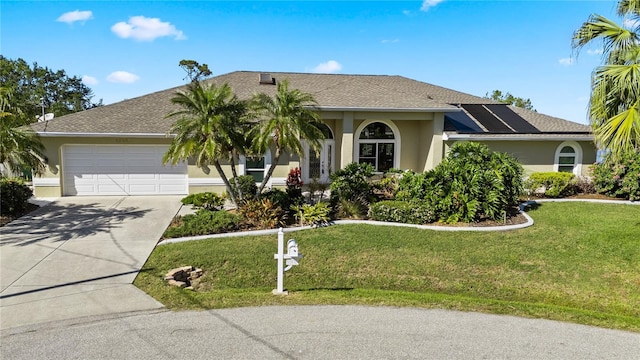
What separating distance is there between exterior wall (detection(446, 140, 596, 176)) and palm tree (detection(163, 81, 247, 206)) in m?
12.0

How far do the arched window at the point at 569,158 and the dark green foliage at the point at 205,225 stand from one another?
50.4 ft

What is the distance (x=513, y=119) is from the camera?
19047 millimetres

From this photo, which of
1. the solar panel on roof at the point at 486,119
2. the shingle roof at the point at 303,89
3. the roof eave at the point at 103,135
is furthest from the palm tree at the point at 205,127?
the solar panel on roof at the point at 486,119

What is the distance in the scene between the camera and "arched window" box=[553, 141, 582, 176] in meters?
17.9

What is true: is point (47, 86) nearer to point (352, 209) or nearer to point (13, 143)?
point (13, 143)

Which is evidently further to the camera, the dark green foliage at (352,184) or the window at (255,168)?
the window at (255,168)

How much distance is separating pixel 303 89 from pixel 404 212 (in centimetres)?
1004

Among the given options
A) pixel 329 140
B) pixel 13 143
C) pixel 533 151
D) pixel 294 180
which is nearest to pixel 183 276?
pixel 13 143

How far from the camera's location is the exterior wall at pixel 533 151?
17.5 m

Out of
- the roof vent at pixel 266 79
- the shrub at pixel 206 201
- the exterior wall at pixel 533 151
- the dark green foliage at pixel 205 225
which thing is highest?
the roof vent at pixel 266 79

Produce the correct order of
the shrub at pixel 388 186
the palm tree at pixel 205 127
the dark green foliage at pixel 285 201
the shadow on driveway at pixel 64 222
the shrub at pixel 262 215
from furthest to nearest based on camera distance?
the shrub at pixel 388 186
the dark green foliage at pixel 285 201
the shrub at pixel 262 215
the palm tree at pixel 205 127
the shadow on driveway at pixel 64 222

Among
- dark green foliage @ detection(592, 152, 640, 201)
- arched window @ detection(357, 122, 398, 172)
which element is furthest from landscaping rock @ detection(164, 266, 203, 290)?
dark green foliage @ detection(592, 152, 640, 201)

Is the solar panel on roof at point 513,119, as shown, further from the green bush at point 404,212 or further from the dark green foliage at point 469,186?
the green bush at point 404,212

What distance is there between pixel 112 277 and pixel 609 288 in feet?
32.2
